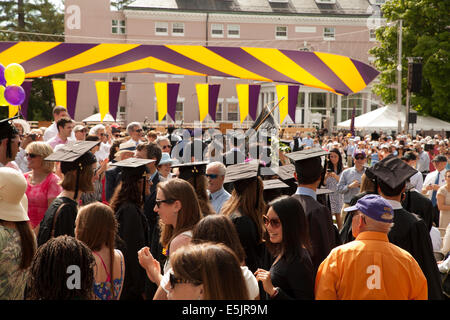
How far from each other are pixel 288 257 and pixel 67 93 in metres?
12.1

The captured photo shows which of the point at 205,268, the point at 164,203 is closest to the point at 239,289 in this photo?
the point at 205,268

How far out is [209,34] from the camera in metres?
48.7

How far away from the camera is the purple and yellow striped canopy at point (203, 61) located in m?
9.75

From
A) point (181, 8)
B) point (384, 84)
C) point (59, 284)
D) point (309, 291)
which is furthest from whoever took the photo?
point (181, 8)

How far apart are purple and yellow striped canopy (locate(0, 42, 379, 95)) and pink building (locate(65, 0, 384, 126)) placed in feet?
121

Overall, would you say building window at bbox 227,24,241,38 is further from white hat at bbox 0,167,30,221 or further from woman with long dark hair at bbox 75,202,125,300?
white hat at bbox 0,167,30,221

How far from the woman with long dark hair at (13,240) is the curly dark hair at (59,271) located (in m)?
0.41

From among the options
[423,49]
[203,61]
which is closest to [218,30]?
[423,49]

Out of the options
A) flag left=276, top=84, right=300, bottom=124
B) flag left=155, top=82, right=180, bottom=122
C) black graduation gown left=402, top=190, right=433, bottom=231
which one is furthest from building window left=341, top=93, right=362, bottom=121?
black graduation gown left=402, top=190, right=433, bottom=231

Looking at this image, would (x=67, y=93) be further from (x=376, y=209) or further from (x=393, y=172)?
(x=376, y=209)

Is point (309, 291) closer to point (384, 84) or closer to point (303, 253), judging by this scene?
point (303, 253)

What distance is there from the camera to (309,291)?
3.10 meters

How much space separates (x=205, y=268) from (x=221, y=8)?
49.2 m

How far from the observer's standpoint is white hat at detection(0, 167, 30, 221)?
9.64 feet
